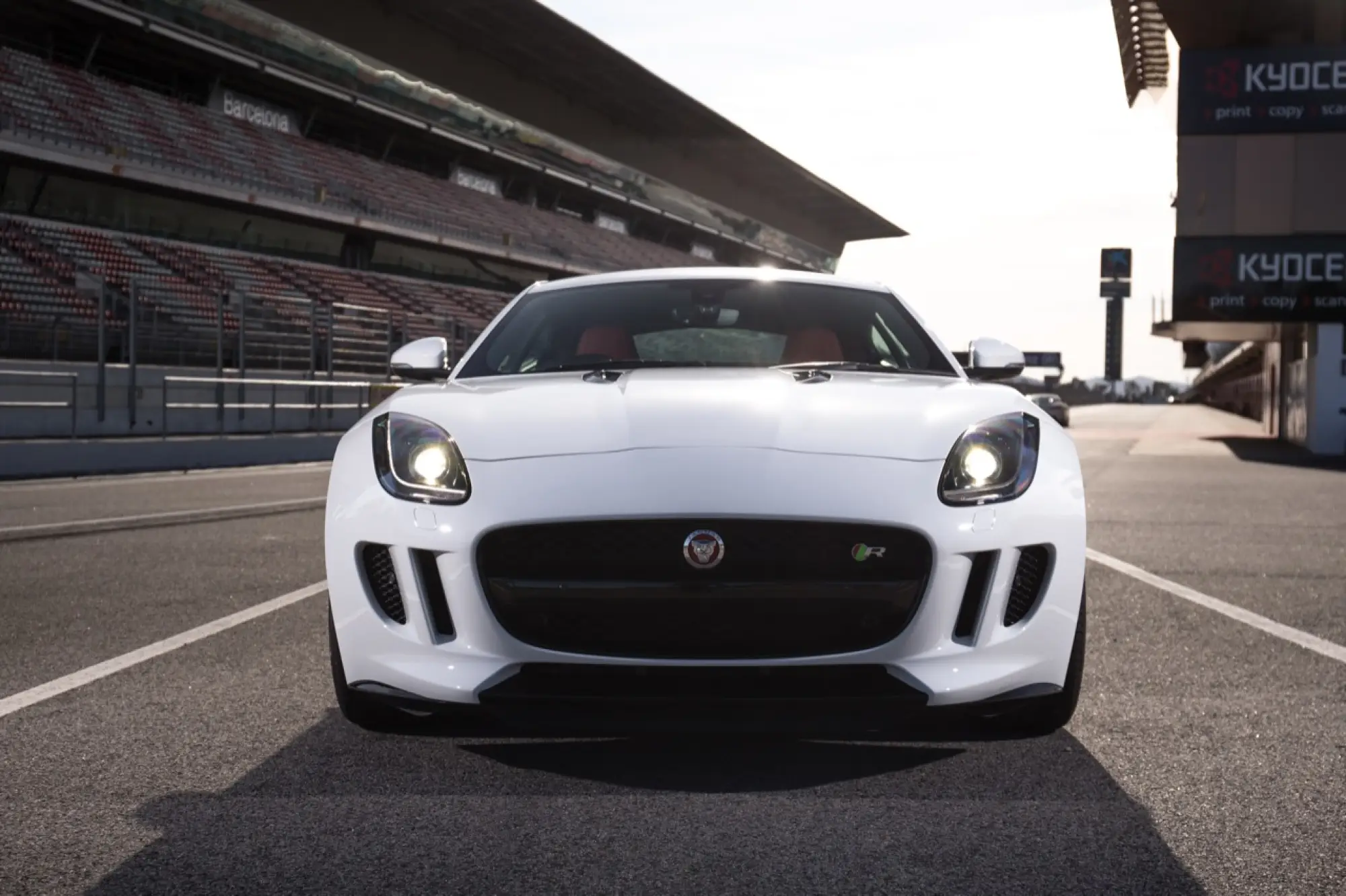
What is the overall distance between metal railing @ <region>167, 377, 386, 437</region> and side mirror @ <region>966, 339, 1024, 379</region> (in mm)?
14988

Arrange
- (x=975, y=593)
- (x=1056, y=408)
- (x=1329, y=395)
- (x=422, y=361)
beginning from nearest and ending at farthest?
(x=975, y=593), (x=422, y=361), (x=1329, y=395), (x=1056, y=408)

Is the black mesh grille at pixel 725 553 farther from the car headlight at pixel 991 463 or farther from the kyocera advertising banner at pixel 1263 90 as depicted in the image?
the kyocera advertising banner at pixel 1263 90

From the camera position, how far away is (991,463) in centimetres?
336

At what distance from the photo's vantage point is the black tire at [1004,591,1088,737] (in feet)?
11.0

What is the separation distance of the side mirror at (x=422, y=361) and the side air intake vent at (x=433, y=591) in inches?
55.5

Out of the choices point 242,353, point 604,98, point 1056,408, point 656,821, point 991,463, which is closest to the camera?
point 656,821

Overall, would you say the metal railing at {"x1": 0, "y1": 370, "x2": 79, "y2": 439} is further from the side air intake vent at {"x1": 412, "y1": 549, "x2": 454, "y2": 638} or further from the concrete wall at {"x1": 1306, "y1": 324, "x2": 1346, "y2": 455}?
the concrete wall at {"x1": 1306, "y1": 324, "x2": 1346, "y2": 455}

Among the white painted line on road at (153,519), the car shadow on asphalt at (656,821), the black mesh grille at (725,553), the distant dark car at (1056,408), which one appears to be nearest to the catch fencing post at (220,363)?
the white painted line on road at (153,519)

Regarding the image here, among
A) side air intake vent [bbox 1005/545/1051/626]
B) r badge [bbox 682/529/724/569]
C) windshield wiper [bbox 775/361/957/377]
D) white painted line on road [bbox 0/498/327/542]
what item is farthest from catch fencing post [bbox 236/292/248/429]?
side air intake vent [bbox 1005/545/1051/626]

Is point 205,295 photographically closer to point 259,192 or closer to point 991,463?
point 259,192

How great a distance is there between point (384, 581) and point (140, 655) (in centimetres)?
193

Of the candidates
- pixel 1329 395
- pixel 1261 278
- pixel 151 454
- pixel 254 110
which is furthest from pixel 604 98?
pixel 151 454

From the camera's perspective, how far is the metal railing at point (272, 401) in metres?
18.4

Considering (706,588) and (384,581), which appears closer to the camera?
(706,588)
